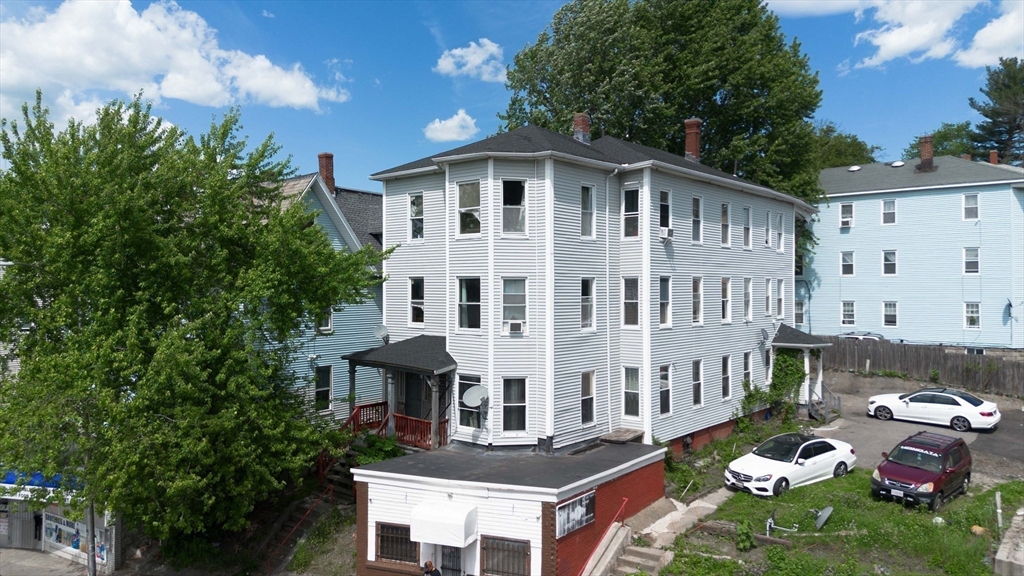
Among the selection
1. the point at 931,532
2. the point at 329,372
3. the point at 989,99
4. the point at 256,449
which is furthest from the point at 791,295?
the point at 989,99

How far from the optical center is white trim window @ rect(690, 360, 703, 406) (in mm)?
22219

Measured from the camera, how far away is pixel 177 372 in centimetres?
1443

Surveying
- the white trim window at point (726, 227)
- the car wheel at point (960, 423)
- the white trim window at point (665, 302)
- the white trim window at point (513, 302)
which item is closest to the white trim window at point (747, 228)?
the white trim window at point (726, 227)

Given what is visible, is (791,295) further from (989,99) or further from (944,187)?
(989,99)

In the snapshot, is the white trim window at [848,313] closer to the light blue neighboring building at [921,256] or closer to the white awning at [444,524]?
the light blue neighboring building at [921,256]

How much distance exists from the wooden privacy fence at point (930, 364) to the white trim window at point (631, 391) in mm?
17509

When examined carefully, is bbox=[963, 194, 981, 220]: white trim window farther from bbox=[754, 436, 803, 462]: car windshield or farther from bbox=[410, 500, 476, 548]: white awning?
bbox=[410, 500, 476, 548]: white awning

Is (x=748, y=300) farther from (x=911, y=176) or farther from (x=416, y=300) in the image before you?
(x=911, y=176)

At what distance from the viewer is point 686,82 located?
3419 cm

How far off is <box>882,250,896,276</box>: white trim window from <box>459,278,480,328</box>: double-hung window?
2736cm

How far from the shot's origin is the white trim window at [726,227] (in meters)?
24.0

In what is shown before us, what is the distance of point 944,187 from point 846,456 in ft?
69.2

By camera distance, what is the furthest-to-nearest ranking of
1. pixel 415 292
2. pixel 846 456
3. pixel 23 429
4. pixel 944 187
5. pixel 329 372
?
pixel 944 187
pixel 329 372
pixel 415 292
pixel 846 456
pixel 23 429

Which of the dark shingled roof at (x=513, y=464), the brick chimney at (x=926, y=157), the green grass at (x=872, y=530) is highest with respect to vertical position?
the brick chimney at (x=926, y=157)
